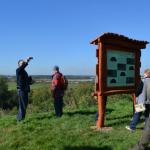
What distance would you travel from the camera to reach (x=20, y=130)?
40.2 ft

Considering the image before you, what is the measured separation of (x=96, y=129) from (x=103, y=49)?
7.51 feet

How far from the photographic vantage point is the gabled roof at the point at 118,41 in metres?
12.7

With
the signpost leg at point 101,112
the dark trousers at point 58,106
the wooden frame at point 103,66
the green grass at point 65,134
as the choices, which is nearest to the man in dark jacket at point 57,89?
the dark trousers at point 58,106

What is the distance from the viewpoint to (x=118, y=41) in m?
13.3

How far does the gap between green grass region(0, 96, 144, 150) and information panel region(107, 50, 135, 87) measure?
124 cm

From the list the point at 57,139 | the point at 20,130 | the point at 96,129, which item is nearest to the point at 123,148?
the point at 57,139

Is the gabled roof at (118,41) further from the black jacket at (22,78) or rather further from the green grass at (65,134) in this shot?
the black jacket at (22,78)

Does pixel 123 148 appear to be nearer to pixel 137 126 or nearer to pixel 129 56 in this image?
pixel 137 126

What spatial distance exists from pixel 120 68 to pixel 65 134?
10.4 feet

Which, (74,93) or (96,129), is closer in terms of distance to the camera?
(96,129)

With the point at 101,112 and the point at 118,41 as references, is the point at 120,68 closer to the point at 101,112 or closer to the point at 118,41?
A: the point at 118,41

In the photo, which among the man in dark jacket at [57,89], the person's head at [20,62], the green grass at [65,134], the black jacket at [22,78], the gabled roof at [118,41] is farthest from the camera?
the man in dark jacket at [57,89]

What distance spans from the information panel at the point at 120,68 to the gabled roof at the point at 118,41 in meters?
0.28

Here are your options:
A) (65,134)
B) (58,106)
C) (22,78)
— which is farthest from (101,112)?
(22,78)
